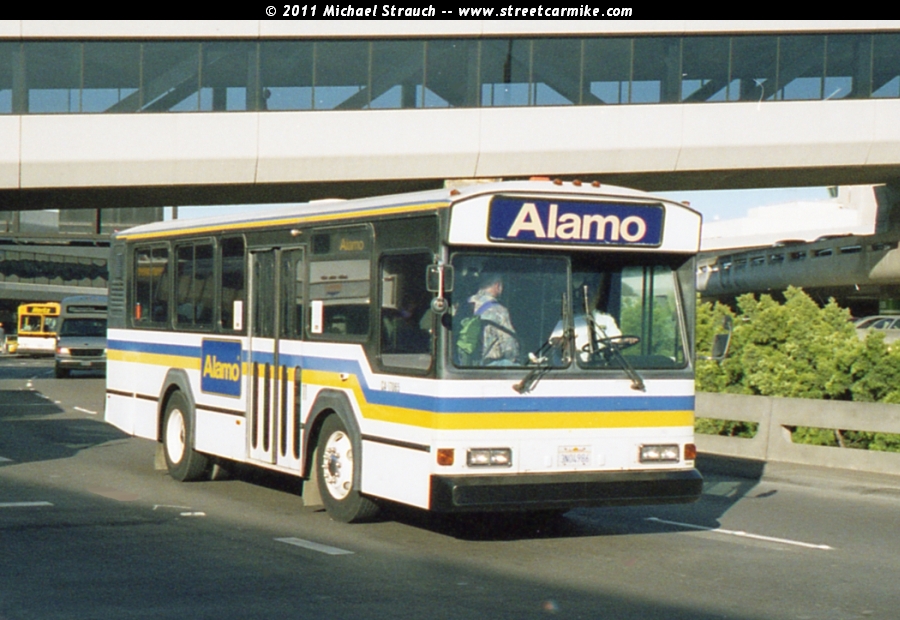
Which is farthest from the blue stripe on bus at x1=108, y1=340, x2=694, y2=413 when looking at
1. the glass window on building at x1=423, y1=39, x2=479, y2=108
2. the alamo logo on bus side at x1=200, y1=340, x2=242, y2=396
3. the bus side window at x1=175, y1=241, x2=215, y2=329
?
the glass window on building at x1=423, y1=39, x2=479, y2=108

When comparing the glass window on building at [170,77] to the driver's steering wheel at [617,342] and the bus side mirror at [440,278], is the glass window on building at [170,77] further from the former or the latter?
the bus side mirror at [440,278]

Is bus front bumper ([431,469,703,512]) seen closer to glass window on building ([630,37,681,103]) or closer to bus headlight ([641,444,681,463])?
bus headlight ([641,444,681,463])

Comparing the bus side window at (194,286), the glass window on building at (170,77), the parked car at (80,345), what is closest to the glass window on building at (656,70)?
the glass window on building at (170,77)

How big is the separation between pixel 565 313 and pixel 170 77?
27997mm

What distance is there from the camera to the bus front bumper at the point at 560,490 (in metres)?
9.91

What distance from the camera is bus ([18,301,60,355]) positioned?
67938 mm

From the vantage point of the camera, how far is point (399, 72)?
119ft

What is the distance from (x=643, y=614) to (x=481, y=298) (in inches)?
119

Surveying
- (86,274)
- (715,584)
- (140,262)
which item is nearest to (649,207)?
(715,584)

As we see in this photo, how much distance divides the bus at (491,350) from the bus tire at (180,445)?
2217 millimetres

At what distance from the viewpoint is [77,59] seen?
1435 inches

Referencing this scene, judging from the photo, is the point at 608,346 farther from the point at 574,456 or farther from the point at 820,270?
the point at 820,270

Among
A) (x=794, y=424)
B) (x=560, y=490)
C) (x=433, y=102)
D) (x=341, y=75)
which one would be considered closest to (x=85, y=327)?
(x=341, y=75)

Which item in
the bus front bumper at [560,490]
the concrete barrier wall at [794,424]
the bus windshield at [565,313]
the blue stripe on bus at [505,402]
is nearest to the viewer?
the bus front bumper at [560,490]
